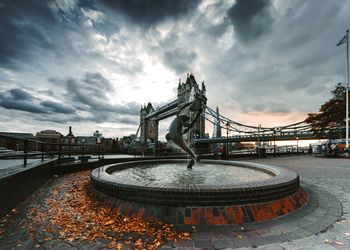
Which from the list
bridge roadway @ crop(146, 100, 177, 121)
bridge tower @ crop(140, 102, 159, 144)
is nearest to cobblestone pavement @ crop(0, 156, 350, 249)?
bridge roadway @ crop(146, 100, 177, 121)

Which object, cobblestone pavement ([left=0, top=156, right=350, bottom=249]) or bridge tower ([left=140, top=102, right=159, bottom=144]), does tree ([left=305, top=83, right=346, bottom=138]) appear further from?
bridge tower ([left=140, top=102, right=159, bottom=144])

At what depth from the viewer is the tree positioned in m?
26.3

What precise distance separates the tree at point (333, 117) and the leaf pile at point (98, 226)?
33.2 meters

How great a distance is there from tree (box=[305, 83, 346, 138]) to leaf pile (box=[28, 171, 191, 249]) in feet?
109

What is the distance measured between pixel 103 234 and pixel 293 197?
3993 millimetres

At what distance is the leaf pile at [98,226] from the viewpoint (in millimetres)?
2715

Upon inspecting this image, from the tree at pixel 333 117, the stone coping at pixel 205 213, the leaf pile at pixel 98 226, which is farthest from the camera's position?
the tree at pixel 333 117

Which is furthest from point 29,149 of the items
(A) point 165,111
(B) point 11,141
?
(A) point 165,111

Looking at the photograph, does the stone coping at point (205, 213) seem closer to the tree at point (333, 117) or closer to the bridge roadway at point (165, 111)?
the tree at point (333, 117)

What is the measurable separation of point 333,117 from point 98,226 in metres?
34.2

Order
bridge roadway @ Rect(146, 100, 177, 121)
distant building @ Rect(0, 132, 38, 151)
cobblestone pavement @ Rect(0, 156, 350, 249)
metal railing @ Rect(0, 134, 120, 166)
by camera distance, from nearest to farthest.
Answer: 1. cobblestone pavement @ Rect(0, 156, 350, 249)
2. distant building @ Rect(0, 132, 38, 151)
3. metal railing @ Rect(0, 134, 120, 166)
4. bridge roadway @ Rect(146, 100, 177, 121)

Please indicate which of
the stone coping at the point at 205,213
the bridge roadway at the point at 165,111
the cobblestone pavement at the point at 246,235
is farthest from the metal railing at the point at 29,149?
the bridge roadway at the point at 165,111

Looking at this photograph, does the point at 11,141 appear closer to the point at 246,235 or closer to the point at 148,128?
the point at 246,235

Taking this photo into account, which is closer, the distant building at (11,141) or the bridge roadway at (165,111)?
the distant building at (11,141)
